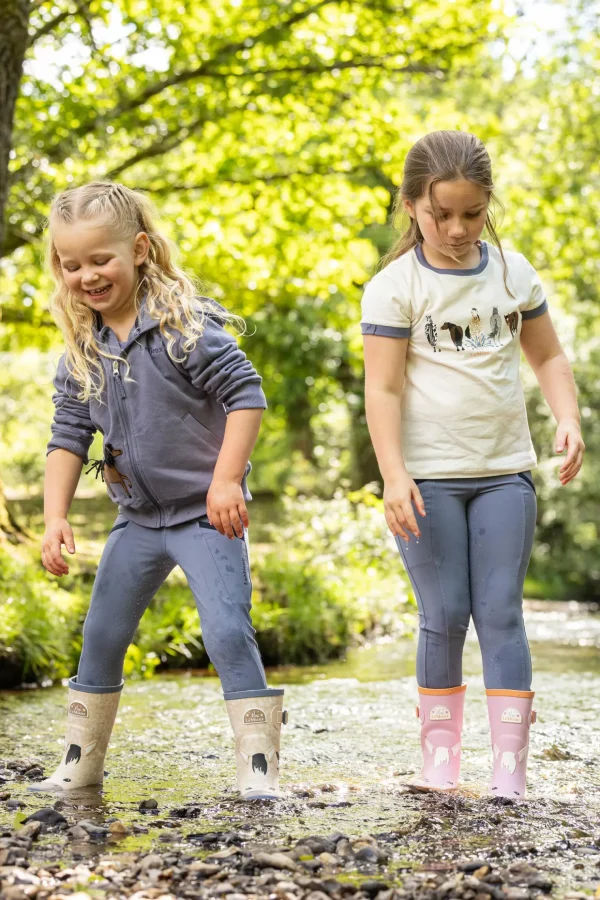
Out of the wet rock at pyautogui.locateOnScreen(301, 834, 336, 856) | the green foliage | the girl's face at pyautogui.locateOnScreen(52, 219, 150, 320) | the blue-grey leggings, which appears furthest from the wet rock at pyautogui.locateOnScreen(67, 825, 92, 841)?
the green foliage

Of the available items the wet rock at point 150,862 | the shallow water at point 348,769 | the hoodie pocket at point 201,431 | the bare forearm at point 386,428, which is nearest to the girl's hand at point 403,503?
the bare forearm at point 386,428

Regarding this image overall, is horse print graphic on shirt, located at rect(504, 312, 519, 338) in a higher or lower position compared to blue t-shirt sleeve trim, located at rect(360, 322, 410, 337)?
higher

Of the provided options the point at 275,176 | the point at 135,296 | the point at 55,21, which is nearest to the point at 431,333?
the point at 135,296

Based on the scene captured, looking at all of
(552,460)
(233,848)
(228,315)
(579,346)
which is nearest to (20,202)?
(228,315)

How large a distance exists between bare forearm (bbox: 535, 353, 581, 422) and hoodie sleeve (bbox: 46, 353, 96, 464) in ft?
4.49

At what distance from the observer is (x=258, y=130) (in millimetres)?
12984

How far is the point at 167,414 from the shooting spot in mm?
2947

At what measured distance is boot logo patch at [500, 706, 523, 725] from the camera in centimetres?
287

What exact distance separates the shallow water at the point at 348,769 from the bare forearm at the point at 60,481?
79 cm

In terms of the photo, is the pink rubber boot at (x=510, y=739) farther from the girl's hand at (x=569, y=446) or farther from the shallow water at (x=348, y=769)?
the girl's hand at (x=569, y=446)

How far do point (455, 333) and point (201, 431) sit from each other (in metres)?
0.77

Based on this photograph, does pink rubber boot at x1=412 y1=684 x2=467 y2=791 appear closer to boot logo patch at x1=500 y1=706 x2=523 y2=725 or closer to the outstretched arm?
boot logo patch at x1=500 y1=706 x2=523 y2=725

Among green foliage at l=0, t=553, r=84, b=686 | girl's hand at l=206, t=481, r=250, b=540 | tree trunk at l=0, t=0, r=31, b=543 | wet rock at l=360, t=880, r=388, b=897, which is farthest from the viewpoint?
tree trunk at l=0, t=0, r=31, b=543

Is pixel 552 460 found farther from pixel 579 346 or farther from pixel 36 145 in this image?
pixel 36 145
